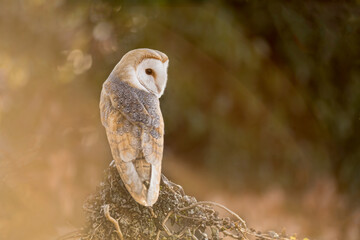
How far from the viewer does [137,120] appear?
0.47 m

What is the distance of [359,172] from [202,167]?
919mm

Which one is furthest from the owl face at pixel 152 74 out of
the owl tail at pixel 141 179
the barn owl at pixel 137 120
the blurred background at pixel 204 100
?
the blurred background at pixel 204 100

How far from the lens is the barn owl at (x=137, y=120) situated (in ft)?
1.49

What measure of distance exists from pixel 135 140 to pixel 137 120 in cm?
2

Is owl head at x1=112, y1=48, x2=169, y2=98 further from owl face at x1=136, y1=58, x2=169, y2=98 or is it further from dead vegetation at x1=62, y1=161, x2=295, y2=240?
dead vegetation at x1=62, y1=161, x2=295, y2=240

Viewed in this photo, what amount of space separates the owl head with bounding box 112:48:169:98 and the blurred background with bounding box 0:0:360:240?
1.49ft

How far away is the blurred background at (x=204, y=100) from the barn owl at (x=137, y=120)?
46 cm

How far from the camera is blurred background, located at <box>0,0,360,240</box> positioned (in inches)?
45.9

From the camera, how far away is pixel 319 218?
6.64ft

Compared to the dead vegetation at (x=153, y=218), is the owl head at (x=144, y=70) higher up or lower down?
higher up

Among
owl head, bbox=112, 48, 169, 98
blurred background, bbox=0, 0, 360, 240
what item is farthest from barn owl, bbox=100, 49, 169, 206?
blurred background, bbox=0, 0, 360, 240

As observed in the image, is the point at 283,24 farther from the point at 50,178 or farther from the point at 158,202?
the point at 158,202

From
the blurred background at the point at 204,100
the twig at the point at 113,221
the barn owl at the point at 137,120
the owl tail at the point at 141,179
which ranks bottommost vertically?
the twig at the point at 113,221

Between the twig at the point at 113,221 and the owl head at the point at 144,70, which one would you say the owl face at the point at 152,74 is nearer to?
the owl head at the point at 144,70
